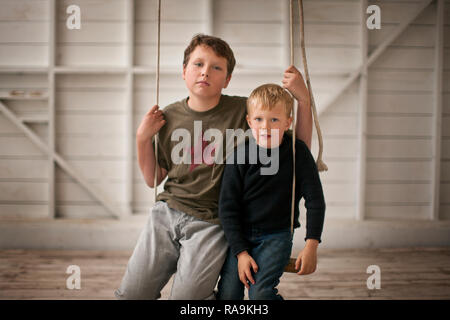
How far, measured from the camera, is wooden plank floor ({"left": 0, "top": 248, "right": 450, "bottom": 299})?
84.6 inches

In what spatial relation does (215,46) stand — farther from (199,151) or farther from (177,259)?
(177,259)

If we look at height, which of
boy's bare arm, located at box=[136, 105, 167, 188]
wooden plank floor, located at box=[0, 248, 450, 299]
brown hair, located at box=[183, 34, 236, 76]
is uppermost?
brown hair, located at box=[183, 34, 236, 76]

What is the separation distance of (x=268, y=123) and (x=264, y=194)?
0.23m

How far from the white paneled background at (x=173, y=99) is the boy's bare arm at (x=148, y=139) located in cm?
158

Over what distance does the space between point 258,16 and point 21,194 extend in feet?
7.50

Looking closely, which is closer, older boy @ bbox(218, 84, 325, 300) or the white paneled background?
older boy @ bbox(218, 84, 325, 300)

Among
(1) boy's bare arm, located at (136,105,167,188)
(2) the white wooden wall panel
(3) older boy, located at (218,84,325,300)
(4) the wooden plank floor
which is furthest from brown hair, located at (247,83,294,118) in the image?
(2) the white wooden wall panel

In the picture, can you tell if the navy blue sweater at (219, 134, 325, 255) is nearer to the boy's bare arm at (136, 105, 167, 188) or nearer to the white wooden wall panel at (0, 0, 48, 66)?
the boy's bare arm at (136, 105, 167, 188)

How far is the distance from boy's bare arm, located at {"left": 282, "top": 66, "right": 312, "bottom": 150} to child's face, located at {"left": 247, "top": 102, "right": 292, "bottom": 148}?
9cm

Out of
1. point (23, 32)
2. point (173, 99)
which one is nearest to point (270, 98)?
point (173, 99)

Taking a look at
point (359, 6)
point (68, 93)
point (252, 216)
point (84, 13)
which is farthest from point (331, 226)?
point (84, 13)

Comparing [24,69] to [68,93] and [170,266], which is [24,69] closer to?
[68,93]

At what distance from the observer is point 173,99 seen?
2.99 metres

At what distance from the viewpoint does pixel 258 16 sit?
2943 mm
